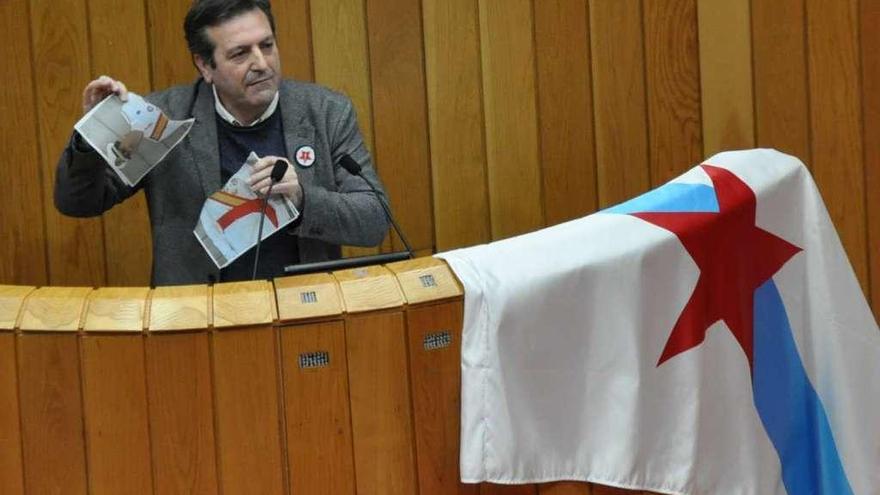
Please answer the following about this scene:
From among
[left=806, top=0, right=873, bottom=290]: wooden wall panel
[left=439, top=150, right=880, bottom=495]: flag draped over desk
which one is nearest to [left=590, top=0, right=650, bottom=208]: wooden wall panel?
[left=806, top=0, right=873, bottom=290]: wooden wall panel

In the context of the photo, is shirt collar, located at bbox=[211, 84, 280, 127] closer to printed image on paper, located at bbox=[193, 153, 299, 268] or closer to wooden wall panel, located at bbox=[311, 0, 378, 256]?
printed image on paper, located at bbox=[193, 153, 299, 268]

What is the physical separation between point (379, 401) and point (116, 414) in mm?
Answer: 450

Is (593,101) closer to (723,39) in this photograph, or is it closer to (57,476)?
(723,39)

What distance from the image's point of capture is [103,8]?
12.8 feet

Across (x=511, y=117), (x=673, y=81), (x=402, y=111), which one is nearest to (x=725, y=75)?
(x=673, y=81)

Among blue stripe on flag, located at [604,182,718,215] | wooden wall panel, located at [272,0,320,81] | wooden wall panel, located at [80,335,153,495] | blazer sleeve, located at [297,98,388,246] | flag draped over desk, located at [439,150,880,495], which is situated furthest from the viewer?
wooden wall panel, located at [272,0,320,81]

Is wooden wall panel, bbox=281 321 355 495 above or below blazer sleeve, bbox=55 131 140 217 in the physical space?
below

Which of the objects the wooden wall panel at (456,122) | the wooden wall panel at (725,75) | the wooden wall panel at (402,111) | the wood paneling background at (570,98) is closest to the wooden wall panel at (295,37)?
the wood paneling background at (570,98)

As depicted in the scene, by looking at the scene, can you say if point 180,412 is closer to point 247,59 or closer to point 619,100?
point 247,59

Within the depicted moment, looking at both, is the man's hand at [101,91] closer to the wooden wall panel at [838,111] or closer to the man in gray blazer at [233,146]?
the man in gray blazer at [233,146]

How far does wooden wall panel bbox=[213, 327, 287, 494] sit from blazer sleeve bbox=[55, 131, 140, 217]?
83cm

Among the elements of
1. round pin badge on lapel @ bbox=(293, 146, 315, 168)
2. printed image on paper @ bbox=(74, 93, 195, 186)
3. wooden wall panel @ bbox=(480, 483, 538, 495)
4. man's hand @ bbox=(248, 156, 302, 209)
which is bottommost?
wooden wall panel @ bbox=(480, 483, 538, 495)

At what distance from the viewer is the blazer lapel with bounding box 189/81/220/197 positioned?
3475 mm

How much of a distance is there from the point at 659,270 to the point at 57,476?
116cm
